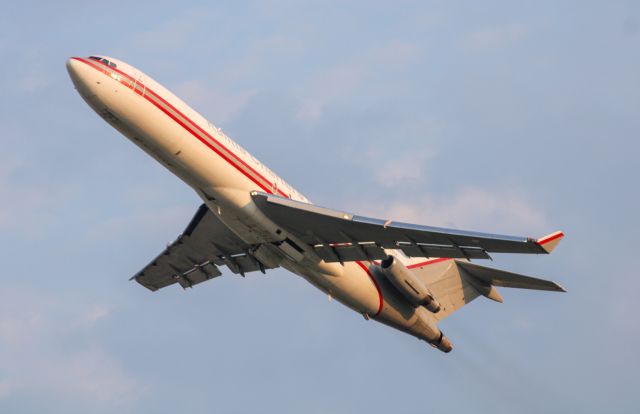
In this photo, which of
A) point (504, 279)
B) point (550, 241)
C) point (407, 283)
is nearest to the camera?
point (550, 241)

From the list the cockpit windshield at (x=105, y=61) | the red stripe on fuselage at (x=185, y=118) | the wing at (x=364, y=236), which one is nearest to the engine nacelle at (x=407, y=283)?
the wing at (x=364, y=236)

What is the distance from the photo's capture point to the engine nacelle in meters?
36.3

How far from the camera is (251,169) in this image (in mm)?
32750

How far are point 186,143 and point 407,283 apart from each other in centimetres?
998

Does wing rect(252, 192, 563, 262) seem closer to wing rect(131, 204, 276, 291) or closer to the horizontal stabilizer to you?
wing rect(131, 204, 276, 291)

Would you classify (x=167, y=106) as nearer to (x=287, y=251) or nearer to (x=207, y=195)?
(x=207, y=195)

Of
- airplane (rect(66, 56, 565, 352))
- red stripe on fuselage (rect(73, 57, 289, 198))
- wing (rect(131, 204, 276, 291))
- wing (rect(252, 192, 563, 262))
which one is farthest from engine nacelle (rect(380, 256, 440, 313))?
red stripe on fuselage (rect(73, 57, 289, 198))

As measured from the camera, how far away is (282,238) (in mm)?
34125

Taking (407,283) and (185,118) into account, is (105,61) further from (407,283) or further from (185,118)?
(407,283)

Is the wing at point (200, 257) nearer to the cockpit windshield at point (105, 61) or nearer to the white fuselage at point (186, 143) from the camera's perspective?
the white fuselage at point (186, 143)

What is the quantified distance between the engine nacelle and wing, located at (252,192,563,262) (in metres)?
1.60

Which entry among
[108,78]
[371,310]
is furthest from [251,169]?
[371,310]

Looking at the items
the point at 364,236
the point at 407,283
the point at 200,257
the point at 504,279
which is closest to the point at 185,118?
the point at 364,236

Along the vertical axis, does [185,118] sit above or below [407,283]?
below
